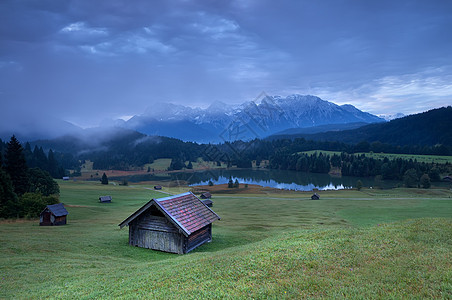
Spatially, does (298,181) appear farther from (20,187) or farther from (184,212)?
(184,212)

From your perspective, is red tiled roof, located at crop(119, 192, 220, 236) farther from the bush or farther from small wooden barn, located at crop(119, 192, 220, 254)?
the bush

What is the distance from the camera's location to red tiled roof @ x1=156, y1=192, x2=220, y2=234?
20672 mm

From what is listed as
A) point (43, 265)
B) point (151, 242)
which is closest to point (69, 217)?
point (151, 242)

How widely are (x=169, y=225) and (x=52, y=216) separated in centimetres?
2013

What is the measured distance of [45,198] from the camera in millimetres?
37969

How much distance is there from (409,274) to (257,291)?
223 inches

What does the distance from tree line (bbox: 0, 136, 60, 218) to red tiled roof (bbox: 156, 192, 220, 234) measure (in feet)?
86.3

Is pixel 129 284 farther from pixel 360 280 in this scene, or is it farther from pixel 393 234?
pixel 393 234

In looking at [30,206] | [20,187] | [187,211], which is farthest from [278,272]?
[20,187]

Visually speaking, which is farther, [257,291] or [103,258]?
[103,258]

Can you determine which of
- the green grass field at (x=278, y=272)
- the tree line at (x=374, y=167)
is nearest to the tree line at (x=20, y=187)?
the green grass field at (x=278, y=272)

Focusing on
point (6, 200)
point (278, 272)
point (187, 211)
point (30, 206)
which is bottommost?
point (30, 206)

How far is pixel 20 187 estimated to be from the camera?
1939 inches

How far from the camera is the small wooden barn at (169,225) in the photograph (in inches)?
812
